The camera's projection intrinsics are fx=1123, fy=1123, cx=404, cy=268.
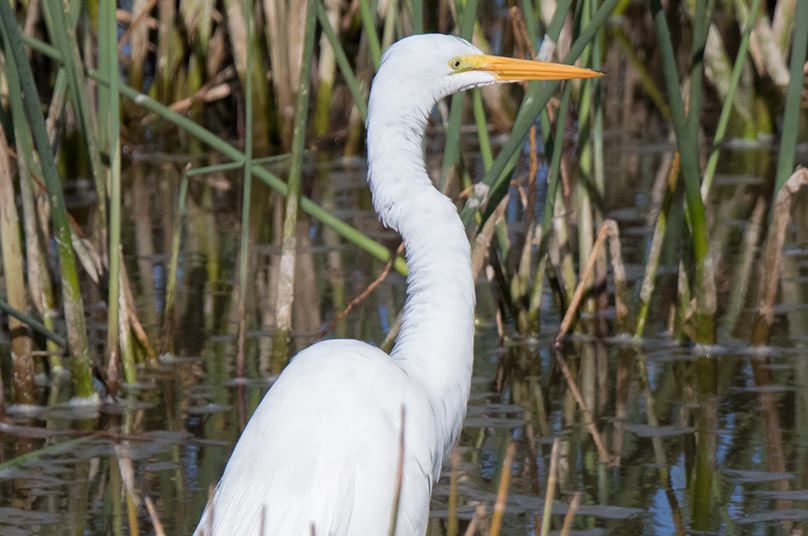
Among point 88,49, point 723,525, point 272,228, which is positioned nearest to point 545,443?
point 723,525

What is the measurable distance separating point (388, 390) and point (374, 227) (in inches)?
146

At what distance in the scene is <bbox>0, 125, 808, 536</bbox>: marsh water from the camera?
3.19m

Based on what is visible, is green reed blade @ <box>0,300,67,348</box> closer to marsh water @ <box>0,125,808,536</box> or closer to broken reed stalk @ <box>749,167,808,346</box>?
marsh water @ <box>0,125,808,536</box>

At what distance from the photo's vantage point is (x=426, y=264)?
8.64 feet

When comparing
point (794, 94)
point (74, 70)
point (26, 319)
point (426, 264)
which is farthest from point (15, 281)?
point (794, 94)

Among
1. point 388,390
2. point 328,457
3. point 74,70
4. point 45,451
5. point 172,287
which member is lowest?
point 45,451

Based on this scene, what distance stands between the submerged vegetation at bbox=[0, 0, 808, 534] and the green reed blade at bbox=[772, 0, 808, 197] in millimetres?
10

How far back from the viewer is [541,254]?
4.22 m

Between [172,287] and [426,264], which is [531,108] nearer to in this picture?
[426,264]

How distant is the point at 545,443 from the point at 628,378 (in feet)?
2.11

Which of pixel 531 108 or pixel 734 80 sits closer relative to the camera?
pixel 531 108

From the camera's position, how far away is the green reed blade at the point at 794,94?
147 inches

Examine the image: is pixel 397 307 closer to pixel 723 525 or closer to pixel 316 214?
pixel 316 214

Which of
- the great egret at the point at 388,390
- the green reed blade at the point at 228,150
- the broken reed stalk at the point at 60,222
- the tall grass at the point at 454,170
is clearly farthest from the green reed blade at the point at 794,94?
the broken reed stalk at the point at 60,222
